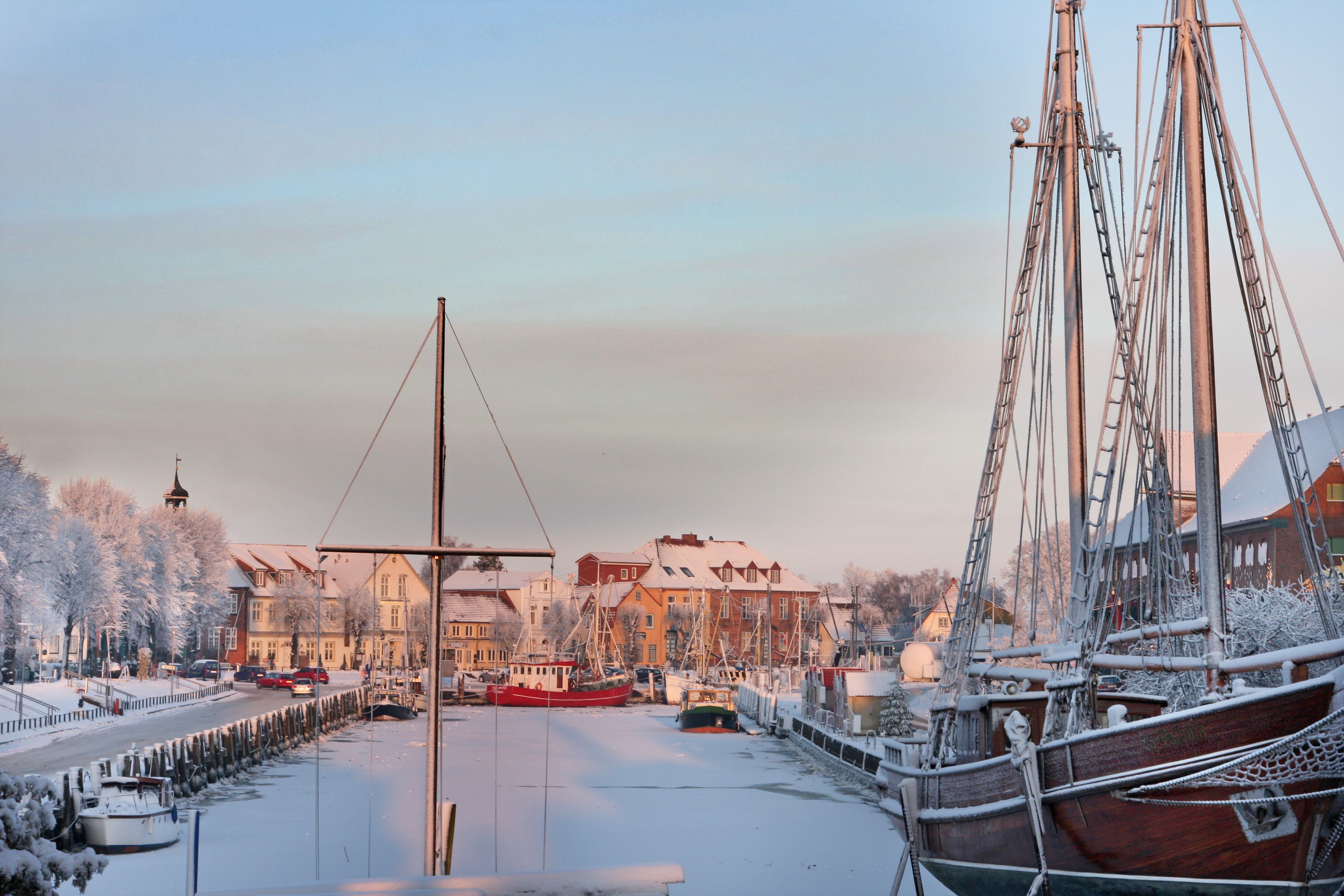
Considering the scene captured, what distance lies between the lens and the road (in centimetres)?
4141

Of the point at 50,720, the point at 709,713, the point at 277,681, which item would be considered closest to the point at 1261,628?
the point at 709,713

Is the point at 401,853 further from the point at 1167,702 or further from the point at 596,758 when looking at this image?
the point at 596,758

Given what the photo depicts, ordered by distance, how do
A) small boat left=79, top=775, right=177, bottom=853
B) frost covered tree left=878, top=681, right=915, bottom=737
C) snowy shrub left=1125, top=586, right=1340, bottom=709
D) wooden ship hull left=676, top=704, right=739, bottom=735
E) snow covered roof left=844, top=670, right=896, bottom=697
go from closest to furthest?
1. small boat left=79, top=775, right=177, bottom=853
2. snowy shrub left=1125, top=586, right=1340, bottom=709
3. frost covered tree left=878, top=681, right=915, bottom=737
4. snow covered roof left=844, top=670, right=896, bottom=697
5. wooden ship hull left=676, top=704, right=739, bottom=735

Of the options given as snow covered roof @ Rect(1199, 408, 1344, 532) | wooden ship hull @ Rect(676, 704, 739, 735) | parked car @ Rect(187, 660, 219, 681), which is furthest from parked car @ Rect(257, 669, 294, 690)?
snow covered roof @ Rect(1199, 408, 1344, 532)

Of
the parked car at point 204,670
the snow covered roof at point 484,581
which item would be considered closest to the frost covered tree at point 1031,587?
the snow covered roof at point 484,581

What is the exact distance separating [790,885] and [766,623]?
113618mm

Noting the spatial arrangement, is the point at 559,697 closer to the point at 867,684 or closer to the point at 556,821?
the point at 867,684

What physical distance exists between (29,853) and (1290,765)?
13033 millimetres

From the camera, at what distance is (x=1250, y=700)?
15266 mm

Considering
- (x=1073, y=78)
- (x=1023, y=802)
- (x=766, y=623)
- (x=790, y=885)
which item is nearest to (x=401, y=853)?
(x=790, y=885)

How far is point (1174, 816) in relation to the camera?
53.1 ft

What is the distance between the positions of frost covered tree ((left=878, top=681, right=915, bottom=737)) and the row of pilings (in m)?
22.8

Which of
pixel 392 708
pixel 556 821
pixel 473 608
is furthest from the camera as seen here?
pixel 473 608

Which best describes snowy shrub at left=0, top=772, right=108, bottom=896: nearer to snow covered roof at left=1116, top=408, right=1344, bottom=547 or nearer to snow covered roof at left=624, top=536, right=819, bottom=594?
snow covered roof at left=1116, top=408, right=1344, bottom=547
